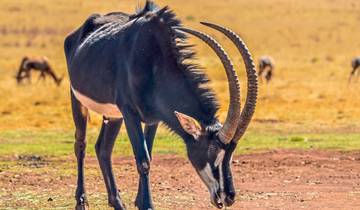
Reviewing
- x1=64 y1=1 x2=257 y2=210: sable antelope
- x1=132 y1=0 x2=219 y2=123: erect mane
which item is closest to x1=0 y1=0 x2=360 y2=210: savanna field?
x1=64 y1=1 x2=257 y2=210: sable antelope

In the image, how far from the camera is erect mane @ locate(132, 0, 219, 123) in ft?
29.7

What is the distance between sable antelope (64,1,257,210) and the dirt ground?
3.44ft

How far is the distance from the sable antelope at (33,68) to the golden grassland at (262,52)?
589mm

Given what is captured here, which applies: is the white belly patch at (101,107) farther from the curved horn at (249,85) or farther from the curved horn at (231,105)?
the curved horn at (249,85)

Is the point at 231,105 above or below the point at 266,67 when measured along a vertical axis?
above

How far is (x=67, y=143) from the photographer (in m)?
19.6

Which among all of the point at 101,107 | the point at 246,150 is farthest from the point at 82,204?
the point at 246,150

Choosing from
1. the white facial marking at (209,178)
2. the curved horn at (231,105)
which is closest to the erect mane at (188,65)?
the curved horn at (231,105)

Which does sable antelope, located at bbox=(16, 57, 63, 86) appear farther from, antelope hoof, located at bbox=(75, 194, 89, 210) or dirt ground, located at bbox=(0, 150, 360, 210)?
antelope hoof, located at bbox=(75, 194, 89, 210)

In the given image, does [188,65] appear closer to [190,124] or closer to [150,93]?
[150,93]

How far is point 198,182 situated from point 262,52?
5185cm

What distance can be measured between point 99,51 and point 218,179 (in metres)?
2.91

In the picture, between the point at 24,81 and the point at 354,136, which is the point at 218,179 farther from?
the point at 24,81

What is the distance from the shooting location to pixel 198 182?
13.5m
